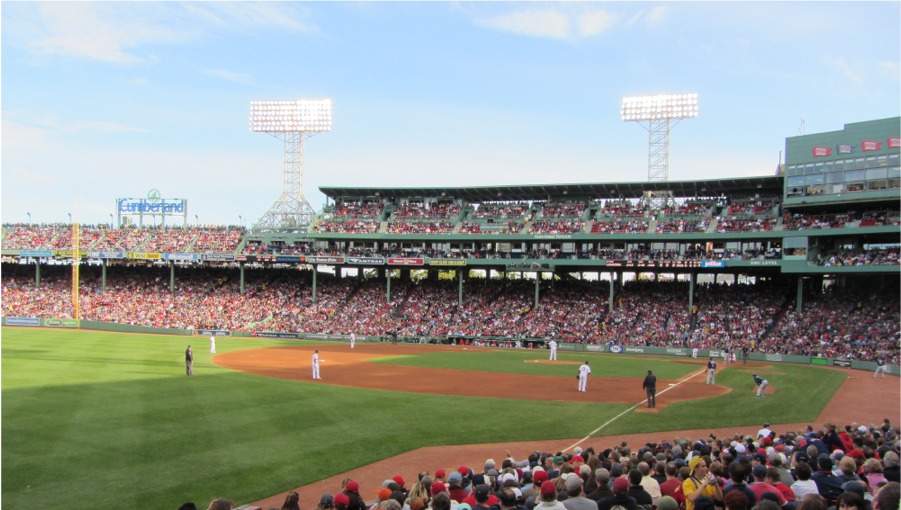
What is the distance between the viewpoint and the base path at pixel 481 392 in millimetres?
15516

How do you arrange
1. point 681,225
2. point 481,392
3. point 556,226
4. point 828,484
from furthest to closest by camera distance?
point 556,226 → point 681,225 → point 481,392 → point 828,484

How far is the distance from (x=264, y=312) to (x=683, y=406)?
4513cm

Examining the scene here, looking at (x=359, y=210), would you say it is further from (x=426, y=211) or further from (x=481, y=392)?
(x=481, y=392)

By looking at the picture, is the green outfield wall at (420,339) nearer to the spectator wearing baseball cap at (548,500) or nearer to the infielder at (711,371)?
the infielder at (711,371)

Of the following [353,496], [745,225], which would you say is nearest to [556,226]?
[745,225]

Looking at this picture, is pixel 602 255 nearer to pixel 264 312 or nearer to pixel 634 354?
pixel 634 354

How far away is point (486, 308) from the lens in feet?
192

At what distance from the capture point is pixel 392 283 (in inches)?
2576

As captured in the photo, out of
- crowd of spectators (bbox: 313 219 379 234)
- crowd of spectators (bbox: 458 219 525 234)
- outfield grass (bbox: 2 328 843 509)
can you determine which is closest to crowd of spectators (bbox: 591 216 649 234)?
crowd of spectators (bbox: 458 219 525 234)

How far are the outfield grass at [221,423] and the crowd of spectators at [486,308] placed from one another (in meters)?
13.5

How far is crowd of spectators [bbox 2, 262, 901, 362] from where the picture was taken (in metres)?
45.6

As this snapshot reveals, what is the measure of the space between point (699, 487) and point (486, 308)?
5061cm

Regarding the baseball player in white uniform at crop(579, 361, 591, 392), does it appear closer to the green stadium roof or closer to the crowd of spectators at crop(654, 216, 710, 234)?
the crowd of spectators at crop(654, 216, 710, 234)

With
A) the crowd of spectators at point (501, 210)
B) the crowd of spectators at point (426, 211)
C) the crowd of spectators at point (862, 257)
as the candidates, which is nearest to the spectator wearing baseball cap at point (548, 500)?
the crowd of spectators at point (862, 257)
